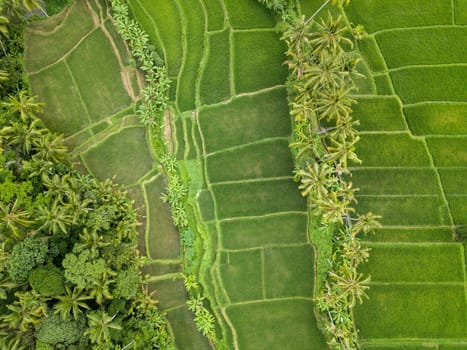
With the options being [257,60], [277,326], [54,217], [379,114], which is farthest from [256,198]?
[54,217]

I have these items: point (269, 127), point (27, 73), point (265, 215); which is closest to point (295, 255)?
point (265, 215)

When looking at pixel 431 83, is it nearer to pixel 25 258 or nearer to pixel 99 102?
pixel 99 102

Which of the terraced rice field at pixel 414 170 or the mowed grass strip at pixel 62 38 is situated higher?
the mowed grass strip at pixel 62 38

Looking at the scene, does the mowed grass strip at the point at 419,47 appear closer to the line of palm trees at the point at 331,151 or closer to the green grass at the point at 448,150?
the line of palm trees at the point at 331,151

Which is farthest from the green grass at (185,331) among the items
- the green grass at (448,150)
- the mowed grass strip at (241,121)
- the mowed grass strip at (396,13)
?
the mowed grass strip at (396,13)

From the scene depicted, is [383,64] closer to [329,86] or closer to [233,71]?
[329,86]

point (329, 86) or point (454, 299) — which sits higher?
point (329, 86)

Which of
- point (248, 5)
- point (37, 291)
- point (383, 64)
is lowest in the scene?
point (37, 291)
